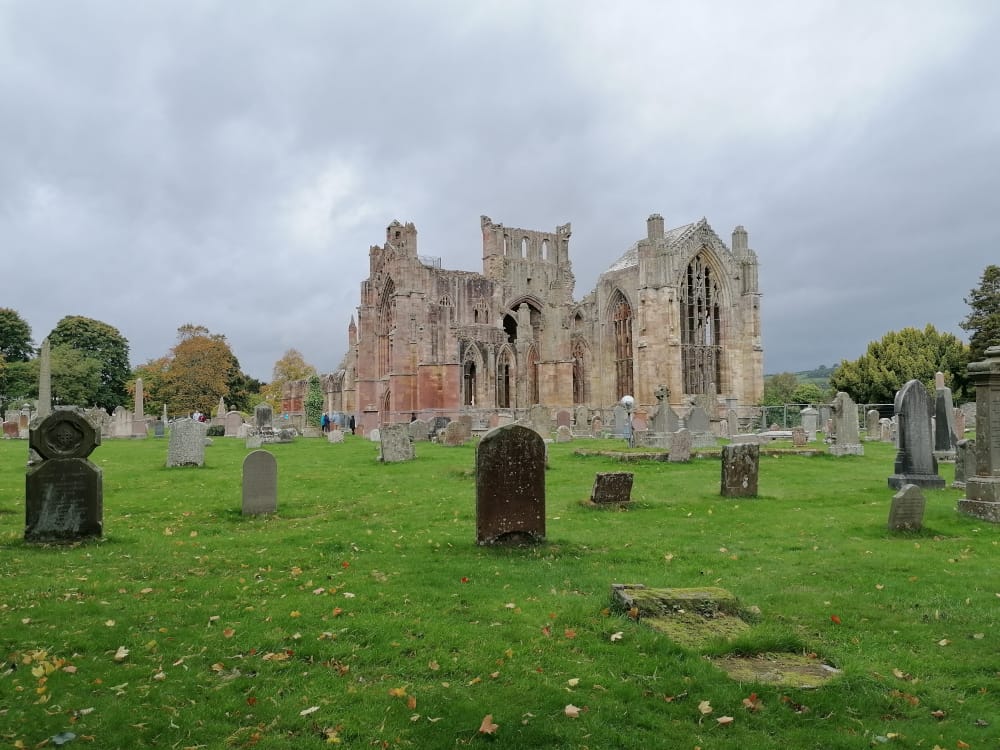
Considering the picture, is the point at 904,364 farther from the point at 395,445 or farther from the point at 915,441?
the point at 395,445

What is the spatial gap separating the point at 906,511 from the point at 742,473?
345cm

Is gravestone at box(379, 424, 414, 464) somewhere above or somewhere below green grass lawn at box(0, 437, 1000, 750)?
above

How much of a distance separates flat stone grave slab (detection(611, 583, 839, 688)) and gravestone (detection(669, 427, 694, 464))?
42.3ft

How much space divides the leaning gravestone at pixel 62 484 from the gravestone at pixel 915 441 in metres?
13.3

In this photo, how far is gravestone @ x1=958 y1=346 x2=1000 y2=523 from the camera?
384 inches

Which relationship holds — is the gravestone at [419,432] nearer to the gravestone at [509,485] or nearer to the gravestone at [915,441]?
the gravestone at [915,441]

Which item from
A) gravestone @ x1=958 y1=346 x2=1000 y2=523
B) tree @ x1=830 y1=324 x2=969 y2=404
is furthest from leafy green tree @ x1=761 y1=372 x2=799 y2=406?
gravestone @ x1=958 y1=346 x2=1000 y2=523

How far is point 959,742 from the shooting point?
356cm

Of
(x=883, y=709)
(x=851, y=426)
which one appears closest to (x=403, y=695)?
(x=883, y=709)

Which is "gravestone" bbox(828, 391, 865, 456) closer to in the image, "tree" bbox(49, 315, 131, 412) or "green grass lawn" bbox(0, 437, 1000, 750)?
"green grass lawn" bbox(0, 437, 1000, 750)

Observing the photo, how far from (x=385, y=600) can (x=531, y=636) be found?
58.6 inches

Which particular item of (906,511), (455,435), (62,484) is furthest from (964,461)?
(455,435)

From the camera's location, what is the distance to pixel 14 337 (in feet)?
198

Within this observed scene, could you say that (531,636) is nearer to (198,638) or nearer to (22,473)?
(198,638)
